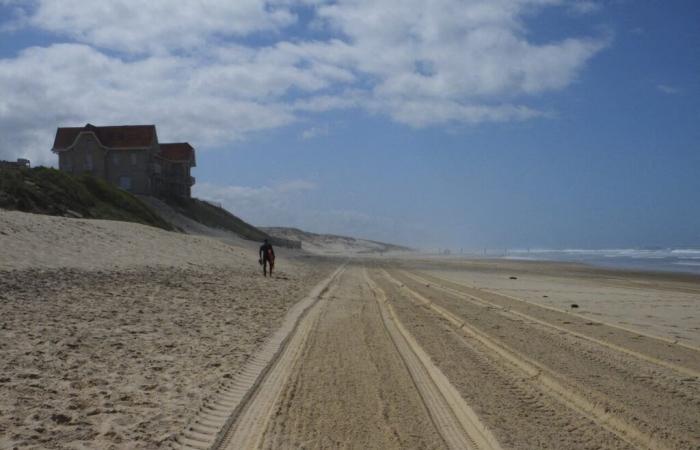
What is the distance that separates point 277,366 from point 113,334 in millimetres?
2673

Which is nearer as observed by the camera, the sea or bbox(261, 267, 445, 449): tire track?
bbox(261, 267, 445, 449): tire track

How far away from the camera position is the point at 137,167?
53.2m

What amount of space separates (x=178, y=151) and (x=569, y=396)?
61.9 meters

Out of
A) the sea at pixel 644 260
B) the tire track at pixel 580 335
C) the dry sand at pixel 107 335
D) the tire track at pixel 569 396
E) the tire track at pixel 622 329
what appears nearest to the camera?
the tire track at pixel 569 396

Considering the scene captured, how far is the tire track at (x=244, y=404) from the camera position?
4859mm

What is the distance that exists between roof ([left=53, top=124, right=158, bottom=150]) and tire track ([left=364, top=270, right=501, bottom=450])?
4875cm

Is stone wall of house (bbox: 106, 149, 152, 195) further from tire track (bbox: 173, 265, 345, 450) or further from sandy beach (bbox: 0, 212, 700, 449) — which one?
tire track (bbox: 173, 265, 345, 450)

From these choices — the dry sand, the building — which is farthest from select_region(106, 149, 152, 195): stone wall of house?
the dry sand

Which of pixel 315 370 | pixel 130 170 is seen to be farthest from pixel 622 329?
pixel 130 170

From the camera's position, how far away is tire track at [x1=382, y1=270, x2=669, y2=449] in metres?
5.01

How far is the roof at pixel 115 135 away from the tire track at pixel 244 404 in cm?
4780

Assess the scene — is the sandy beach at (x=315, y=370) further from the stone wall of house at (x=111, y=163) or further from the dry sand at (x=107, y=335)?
the stone wall of house at (x=111, y=163)

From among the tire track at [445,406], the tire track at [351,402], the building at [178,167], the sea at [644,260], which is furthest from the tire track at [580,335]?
the building at [178,167]

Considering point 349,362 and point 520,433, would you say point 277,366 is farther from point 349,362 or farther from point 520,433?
point 520,433
